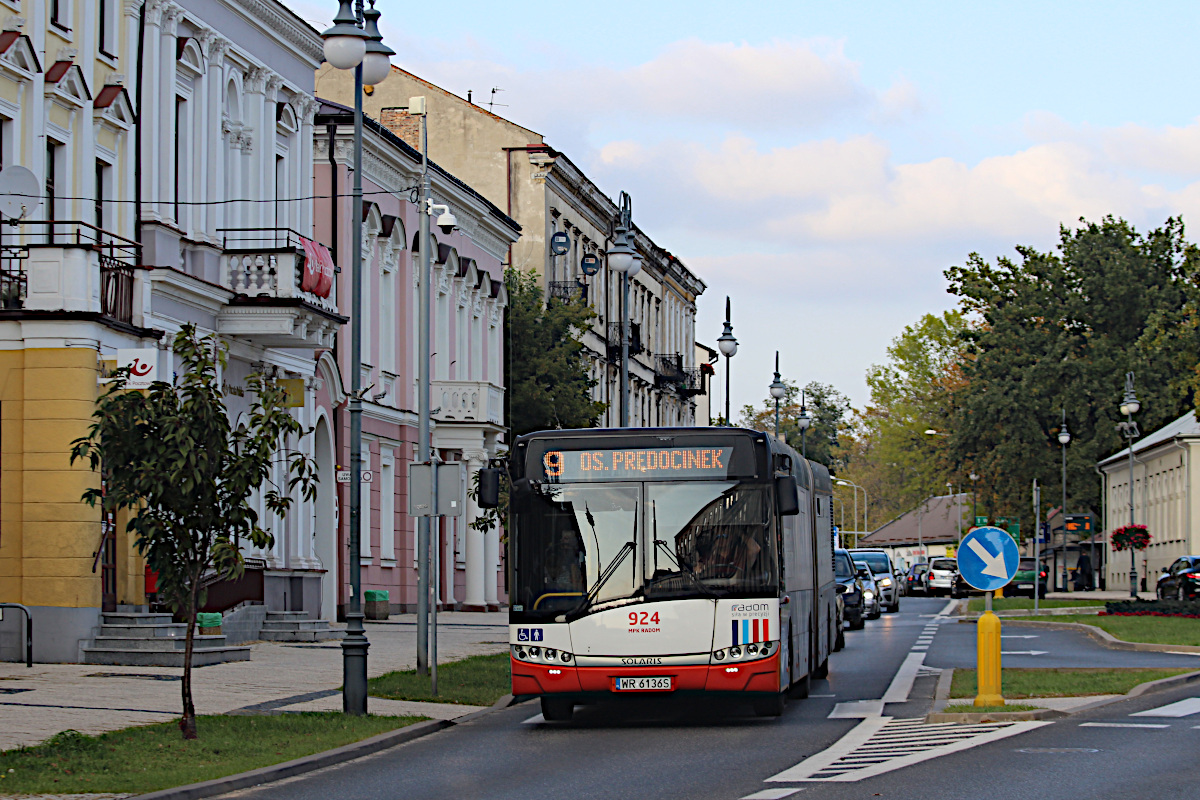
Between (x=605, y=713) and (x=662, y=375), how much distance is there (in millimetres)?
60699

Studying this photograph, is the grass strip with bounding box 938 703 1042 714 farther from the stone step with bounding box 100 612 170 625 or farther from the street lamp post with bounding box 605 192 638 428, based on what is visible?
the street lamp post with bounding box 605 192 638 428

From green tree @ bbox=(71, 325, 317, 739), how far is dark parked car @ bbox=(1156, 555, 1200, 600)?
3476cm

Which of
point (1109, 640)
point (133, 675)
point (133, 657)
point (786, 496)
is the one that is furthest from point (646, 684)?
point (1109, 640)

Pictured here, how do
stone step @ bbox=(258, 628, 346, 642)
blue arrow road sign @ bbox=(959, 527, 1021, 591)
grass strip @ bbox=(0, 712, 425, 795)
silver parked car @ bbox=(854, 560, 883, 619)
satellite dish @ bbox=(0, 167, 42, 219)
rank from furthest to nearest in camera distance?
silver parked car @ bbox=(854, 560, 883, 619)
stone step @ bbox=(258, 628, 346, 642)
satellite dish @ bbox=(0, 167, 42, 219)
blue arrow road sign @ bbox=(959, 527, 1021, 591)
grass strip @ bbox=(0, 712, 425, 795)

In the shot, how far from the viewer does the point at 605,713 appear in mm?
20016

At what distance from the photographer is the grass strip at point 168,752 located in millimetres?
13164

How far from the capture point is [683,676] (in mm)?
17734

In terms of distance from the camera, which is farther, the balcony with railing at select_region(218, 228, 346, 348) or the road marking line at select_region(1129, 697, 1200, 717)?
the balcony with railing at select_region(218, 228, 346, 348)

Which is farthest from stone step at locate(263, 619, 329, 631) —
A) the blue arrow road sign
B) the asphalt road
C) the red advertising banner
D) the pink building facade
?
the blue arrow road sign

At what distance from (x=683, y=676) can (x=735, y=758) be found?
280 cm

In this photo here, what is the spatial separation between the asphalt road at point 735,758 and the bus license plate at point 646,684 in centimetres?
40

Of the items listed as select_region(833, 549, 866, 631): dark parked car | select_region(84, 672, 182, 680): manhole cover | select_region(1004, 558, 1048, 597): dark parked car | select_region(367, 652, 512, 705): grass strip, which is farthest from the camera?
select_region(1004, 558, 1048, 597): dark parked car

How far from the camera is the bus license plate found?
58.2 feet

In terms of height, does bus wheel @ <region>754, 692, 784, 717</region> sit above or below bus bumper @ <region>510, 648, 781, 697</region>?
below
